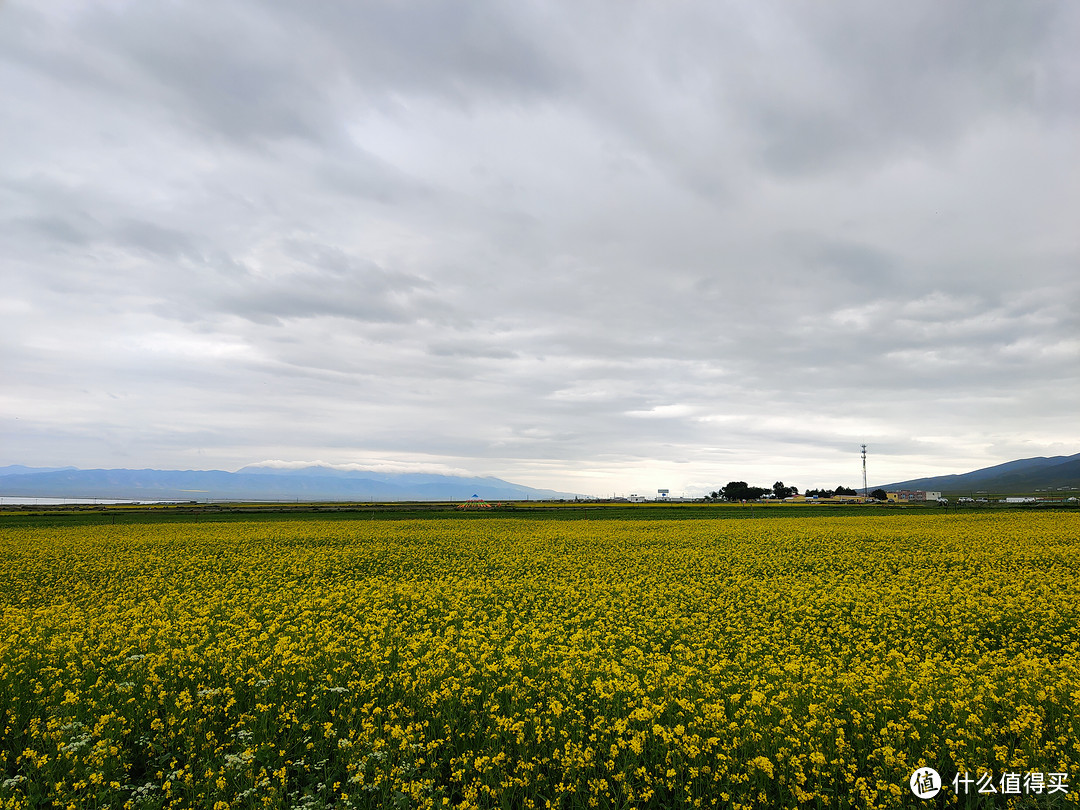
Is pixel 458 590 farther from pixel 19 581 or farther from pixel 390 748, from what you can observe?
pixel 19 581

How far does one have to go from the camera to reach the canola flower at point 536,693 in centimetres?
709

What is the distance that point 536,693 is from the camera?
31.0 feet

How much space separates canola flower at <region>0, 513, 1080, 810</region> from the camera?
709 centimetres

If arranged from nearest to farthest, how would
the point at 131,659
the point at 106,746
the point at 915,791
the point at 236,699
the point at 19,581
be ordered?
the point at 915,791, the point at 106,746, the point at 236,699, the point at 131,659, the point at 19,581

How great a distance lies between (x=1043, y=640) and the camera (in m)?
12.9

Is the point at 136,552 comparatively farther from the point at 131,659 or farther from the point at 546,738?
the point at 546,738

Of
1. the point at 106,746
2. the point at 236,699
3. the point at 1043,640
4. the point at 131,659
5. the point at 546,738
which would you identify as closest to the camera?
the point at 106,746

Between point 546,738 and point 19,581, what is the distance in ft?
83.1

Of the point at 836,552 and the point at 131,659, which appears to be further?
the point at 836,552

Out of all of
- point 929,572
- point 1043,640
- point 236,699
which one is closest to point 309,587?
point 236,699

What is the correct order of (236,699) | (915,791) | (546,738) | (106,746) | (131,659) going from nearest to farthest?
1. (915,791)
2. (106,746)
3. (546,738)
4. (236,699)
5. (131,659)

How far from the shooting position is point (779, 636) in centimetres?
1338

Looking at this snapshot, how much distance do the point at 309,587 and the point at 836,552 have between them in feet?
83.1

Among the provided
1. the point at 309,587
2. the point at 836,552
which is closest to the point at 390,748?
the point at 309,587
